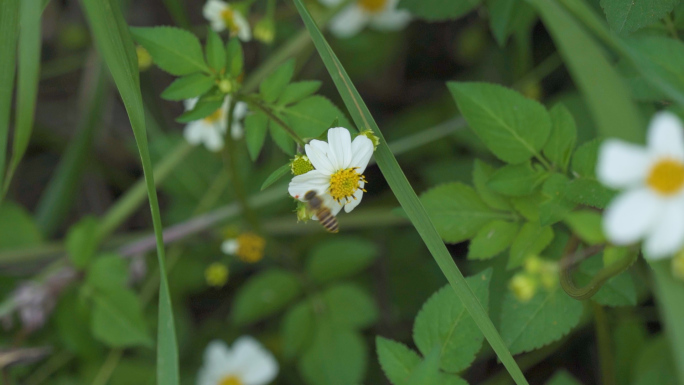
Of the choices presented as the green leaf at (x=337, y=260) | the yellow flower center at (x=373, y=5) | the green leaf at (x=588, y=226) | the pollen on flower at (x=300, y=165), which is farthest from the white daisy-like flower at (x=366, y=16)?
the green leaf at (x=588, y=226)

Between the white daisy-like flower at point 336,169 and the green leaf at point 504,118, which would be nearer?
the white daisy-like flower at point 336,169

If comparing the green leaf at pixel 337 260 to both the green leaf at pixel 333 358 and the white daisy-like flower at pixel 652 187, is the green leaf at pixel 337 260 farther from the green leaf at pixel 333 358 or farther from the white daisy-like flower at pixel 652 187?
the white daisy-like flower at pixel 652 187

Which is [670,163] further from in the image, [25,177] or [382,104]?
[25,177]

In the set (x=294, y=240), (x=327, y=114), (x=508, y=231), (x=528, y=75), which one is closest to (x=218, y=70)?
(x=327, y=114)

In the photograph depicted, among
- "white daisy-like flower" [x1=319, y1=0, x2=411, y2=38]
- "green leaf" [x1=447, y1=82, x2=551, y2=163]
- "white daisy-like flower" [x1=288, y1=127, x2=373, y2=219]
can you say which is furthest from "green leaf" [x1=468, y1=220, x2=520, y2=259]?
"white daisy-like flower" [x1=319, y1=0, x2=411, y2=38]

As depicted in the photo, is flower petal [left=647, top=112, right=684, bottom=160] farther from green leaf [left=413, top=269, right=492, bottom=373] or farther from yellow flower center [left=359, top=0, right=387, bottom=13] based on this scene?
yellow flower center [left=359, top=0, right=387, bottom=13]

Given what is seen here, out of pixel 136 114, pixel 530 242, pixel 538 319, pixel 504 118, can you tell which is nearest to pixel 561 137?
pixel 504 118

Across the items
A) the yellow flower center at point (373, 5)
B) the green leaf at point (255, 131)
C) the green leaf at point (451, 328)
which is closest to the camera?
the green leaf at point (451, 328)
